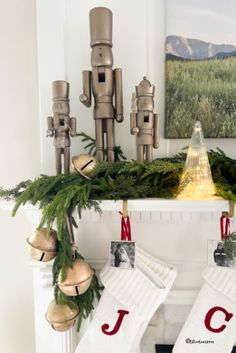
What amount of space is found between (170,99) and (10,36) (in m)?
0.63

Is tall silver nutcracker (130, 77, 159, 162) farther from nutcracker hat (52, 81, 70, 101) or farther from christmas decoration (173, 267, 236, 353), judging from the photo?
christmas decoration (173, 267, 236, 353)

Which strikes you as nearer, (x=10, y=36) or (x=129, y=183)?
(x=129, y=183)

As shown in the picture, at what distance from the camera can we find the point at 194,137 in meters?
0.84

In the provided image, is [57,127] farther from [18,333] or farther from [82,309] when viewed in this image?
[18,333]

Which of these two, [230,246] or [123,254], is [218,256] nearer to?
[230,246]

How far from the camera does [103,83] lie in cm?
90

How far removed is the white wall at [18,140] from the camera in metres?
1.10

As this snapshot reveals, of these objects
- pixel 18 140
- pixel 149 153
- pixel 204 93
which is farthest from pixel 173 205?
pixel 18 140

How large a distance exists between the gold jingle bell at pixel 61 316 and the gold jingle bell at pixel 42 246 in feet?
0.49

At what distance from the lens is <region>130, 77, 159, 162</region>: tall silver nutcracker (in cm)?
88

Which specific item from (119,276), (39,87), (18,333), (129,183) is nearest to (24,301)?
(18,333)

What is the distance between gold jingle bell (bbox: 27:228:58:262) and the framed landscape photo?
0.56m

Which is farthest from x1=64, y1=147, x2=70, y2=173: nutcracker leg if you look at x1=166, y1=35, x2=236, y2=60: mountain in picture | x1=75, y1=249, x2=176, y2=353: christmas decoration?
x1=166, y1=35, x2=236, y2=60: mountain in picture

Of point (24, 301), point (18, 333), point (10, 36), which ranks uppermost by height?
point (10, 36)
